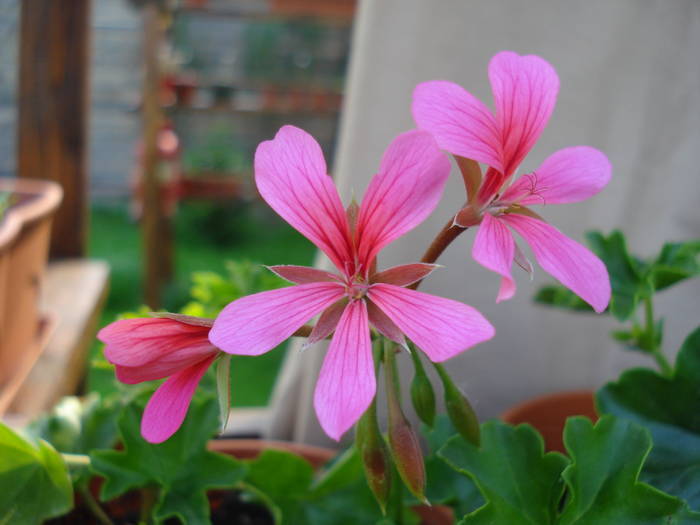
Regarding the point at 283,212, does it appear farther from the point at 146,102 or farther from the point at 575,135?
the point at 146,102

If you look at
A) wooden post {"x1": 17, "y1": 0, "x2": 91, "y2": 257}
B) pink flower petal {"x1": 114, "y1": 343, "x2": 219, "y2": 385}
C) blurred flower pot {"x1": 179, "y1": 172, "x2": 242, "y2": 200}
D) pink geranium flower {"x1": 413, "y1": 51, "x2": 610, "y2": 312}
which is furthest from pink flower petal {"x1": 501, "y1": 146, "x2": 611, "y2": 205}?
blurred flower pot {"x1": 179, "y1": 172, "x2": 242, "y2": 200}

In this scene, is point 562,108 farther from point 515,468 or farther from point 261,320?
point 261,320

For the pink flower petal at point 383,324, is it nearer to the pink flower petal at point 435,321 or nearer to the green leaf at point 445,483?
the pink flower petal at point 435,321

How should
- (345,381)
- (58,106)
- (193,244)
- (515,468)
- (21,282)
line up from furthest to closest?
(193,244)
(58,106)
(21,282)
(515,468)
(345,381)

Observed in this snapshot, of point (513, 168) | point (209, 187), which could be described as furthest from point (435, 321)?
point (209, 187)

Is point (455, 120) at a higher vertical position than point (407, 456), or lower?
higher

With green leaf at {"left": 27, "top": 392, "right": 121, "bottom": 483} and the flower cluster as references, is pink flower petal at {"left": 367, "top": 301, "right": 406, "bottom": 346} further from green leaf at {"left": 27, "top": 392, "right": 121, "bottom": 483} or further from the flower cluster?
green leaf at {"left": 27, "top": 392, "right": 121, "bottom": 483}

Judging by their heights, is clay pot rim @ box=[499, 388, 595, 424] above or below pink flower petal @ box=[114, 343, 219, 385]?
below
